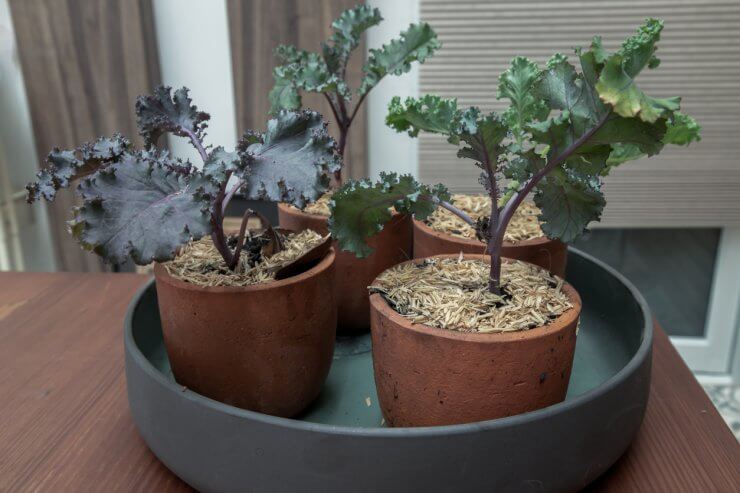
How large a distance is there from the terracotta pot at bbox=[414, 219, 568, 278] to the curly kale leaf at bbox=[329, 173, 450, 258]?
0.15 metres

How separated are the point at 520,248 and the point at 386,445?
393mm

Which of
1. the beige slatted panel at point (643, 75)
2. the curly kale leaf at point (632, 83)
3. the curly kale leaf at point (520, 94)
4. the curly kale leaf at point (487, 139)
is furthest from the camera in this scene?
the beige slatted panel at point (643, 75)

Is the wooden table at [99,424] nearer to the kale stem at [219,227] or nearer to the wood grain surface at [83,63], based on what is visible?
the kale stem at [219,227]

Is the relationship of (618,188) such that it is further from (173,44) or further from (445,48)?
(173,44)

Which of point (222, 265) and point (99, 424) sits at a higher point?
point (222, 265)

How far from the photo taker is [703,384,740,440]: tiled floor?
1.76m

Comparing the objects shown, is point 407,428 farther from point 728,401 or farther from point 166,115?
point 728,401

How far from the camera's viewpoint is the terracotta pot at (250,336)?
0.63 metres

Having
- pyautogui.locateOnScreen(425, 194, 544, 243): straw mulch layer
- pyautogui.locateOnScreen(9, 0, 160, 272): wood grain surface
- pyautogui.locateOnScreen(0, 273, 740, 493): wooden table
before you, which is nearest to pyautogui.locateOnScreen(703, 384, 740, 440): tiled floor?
pyautogui.locateOnScreen(0, 273, 740, 493): wooden table

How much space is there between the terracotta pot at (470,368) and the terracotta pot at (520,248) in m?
0.20

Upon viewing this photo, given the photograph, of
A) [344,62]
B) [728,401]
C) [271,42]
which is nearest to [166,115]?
[344,62]

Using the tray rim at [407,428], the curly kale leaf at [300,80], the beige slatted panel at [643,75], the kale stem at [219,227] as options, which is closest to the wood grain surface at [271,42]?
the beige slatted panel at [643,75]

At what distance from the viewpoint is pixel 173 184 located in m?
0.57

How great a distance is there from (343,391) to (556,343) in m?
0.32
